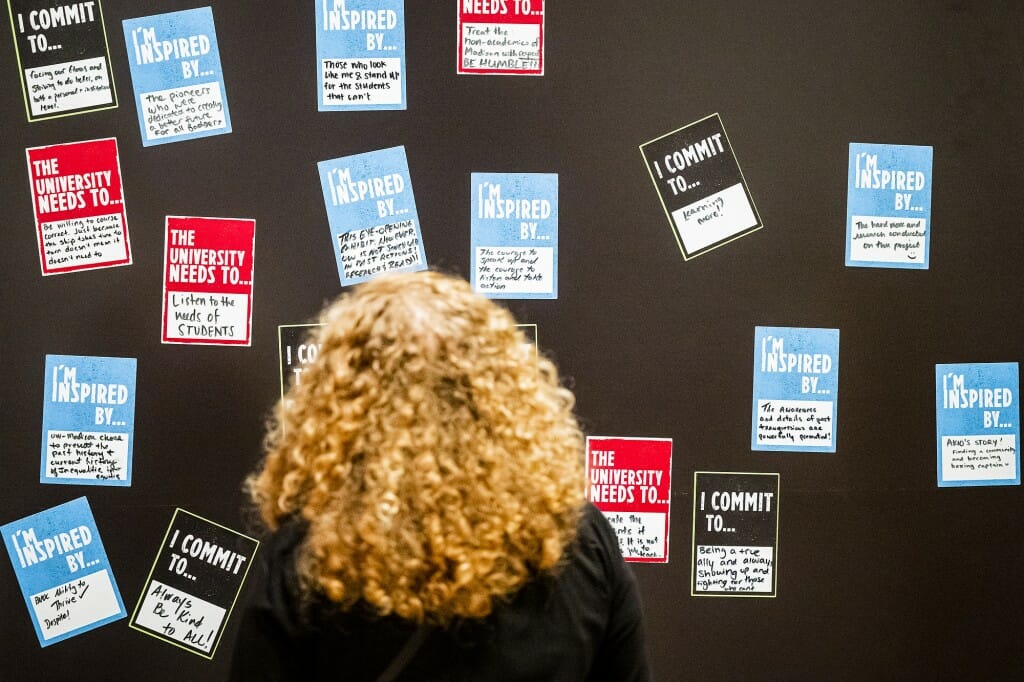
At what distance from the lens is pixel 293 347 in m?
1.71

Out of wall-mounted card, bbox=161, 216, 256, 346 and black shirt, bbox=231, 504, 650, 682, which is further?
wall-mounted card, bbox=161, 216, 256, 346

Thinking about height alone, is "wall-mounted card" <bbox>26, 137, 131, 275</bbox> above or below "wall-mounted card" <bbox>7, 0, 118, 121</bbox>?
below

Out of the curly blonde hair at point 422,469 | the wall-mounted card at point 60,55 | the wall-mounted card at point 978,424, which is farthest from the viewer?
the wall-mounted card at point 978,424

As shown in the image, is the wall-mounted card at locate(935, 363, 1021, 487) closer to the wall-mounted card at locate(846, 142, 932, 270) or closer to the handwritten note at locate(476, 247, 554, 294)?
the wall-mounted card at locate(846, 142, 932, 270)

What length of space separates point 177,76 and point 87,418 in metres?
0.72

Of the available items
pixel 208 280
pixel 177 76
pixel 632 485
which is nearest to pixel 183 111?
pixel 177 76

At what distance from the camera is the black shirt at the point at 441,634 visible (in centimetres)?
101

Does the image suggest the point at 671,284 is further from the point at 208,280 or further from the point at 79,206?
the point at 79,206

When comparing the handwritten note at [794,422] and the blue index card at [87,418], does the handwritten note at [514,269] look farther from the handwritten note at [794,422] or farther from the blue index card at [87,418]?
the blue index card at [87,418]

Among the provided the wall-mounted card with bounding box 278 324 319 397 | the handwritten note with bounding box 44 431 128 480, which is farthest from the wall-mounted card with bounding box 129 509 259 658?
the wall-mounted card with bounding box 278 324 319 397

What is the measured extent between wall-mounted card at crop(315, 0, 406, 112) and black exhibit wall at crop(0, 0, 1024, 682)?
3cm

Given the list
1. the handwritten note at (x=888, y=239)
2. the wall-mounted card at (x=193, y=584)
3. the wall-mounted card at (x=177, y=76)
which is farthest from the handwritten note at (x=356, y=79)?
the handwritten note at (x=888, y=239)

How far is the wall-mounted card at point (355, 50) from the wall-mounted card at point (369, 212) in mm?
118

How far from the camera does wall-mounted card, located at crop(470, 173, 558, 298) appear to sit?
1715 millimetres
